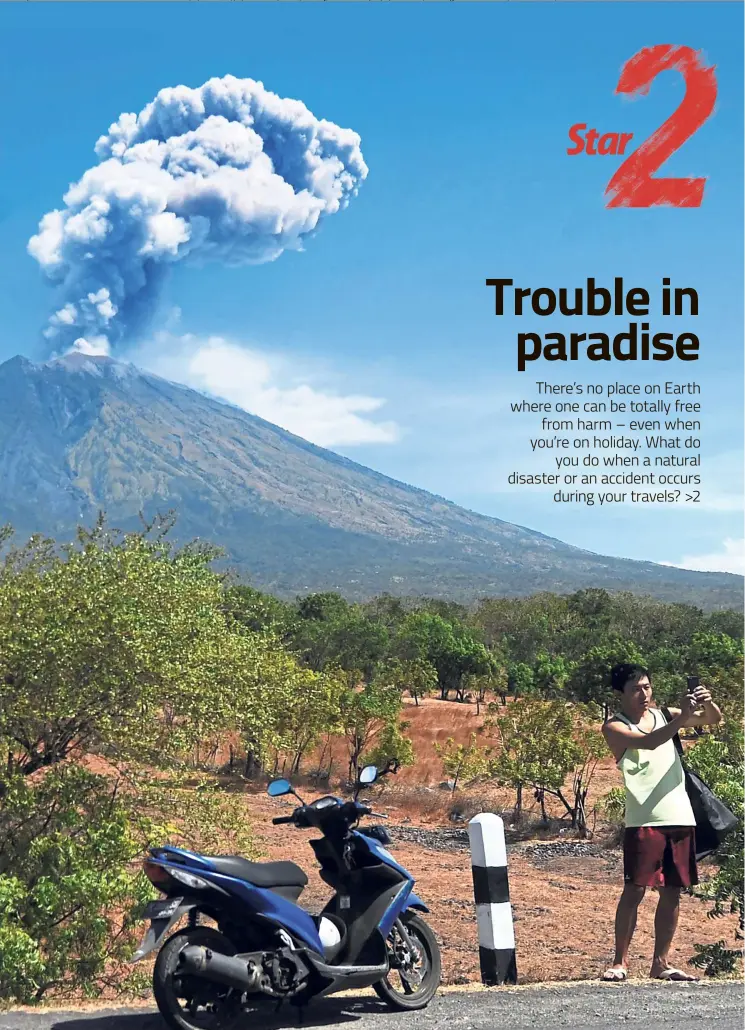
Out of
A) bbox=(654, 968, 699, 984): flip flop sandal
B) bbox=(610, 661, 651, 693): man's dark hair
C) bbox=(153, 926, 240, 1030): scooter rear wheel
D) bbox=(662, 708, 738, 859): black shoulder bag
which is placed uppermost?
bbox=(610, 661, 651, 693): man's dark hair

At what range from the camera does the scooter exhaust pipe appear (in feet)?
16.3

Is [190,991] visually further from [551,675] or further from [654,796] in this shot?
[551,675]

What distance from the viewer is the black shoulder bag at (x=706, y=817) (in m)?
6.14

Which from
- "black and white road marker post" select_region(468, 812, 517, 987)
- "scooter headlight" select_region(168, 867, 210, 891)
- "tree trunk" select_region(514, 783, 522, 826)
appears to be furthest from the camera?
"tree trunk" select_region(514, 783, 522, 826)

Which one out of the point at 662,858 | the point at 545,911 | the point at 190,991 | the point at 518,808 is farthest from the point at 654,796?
the point at 518,808

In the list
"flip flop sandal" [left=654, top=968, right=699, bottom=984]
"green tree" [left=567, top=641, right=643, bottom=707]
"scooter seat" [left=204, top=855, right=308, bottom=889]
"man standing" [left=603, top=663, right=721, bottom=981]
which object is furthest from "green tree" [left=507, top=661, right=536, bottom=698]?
"scooter seat" [left=204, top=855, right=308, bottom=889]

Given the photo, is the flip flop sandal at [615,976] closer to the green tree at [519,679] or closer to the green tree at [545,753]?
the green tree at [545,753]

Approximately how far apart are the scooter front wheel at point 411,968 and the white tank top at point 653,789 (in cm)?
141

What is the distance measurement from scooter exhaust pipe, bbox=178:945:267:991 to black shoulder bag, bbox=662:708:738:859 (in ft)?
9.22

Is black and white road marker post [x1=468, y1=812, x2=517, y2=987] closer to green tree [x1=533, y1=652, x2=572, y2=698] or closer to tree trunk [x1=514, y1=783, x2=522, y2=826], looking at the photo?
tree trunk [x1=514, y1=783, x2=522, y2=826]

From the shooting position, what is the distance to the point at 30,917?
9.88 m

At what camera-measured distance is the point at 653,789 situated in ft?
19.8

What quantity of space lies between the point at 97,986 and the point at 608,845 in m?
16.4

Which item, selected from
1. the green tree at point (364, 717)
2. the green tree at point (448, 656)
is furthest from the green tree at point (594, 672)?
the green tree at point (364, 717)
